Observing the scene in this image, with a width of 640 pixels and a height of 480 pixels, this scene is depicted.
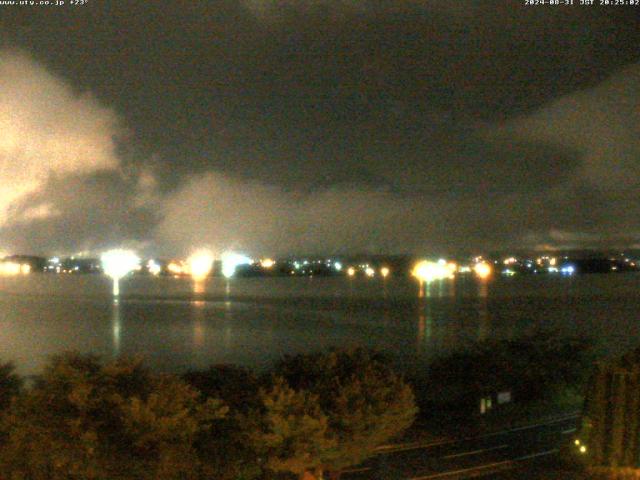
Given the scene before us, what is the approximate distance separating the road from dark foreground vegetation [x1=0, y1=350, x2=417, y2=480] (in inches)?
46.4

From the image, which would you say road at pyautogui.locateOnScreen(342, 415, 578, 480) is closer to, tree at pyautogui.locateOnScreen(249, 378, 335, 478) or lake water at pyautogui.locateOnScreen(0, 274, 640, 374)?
tree at pyautogui.locateOnScreen(249, 378, 335, 478)

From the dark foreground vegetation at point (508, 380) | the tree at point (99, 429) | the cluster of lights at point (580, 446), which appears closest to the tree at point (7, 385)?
the tree at point (99, 429)

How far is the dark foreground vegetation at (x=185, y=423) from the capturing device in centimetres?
784

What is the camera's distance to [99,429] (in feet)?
26.0

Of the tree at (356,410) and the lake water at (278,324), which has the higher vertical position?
the tree at (356,410)

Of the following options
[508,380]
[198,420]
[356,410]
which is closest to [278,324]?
[508,380]

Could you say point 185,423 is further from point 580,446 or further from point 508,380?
point 508,380

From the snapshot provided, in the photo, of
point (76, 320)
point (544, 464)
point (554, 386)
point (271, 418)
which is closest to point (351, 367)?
point (271, 418)

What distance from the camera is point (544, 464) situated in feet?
36.3

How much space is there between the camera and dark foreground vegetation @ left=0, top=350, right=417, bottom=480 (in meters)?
7.84

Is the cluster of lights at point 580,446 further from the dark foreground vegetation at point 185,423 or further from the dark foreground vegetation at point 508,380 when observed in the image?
the dark foreground vegetation at point 508,380

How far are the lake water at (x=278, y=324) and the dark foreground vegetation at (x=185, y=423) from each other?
22.5m

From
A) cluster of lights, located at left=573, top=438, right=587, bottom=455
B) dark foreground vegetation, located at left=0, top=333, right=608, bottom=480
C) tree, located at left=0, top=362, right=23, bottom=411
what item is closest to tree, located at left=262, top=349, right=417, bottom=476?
dark foreground vegetation, located at left=0, top=333, right=608, bottom=480

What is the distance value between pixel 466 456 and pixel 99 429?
19.7 feet
